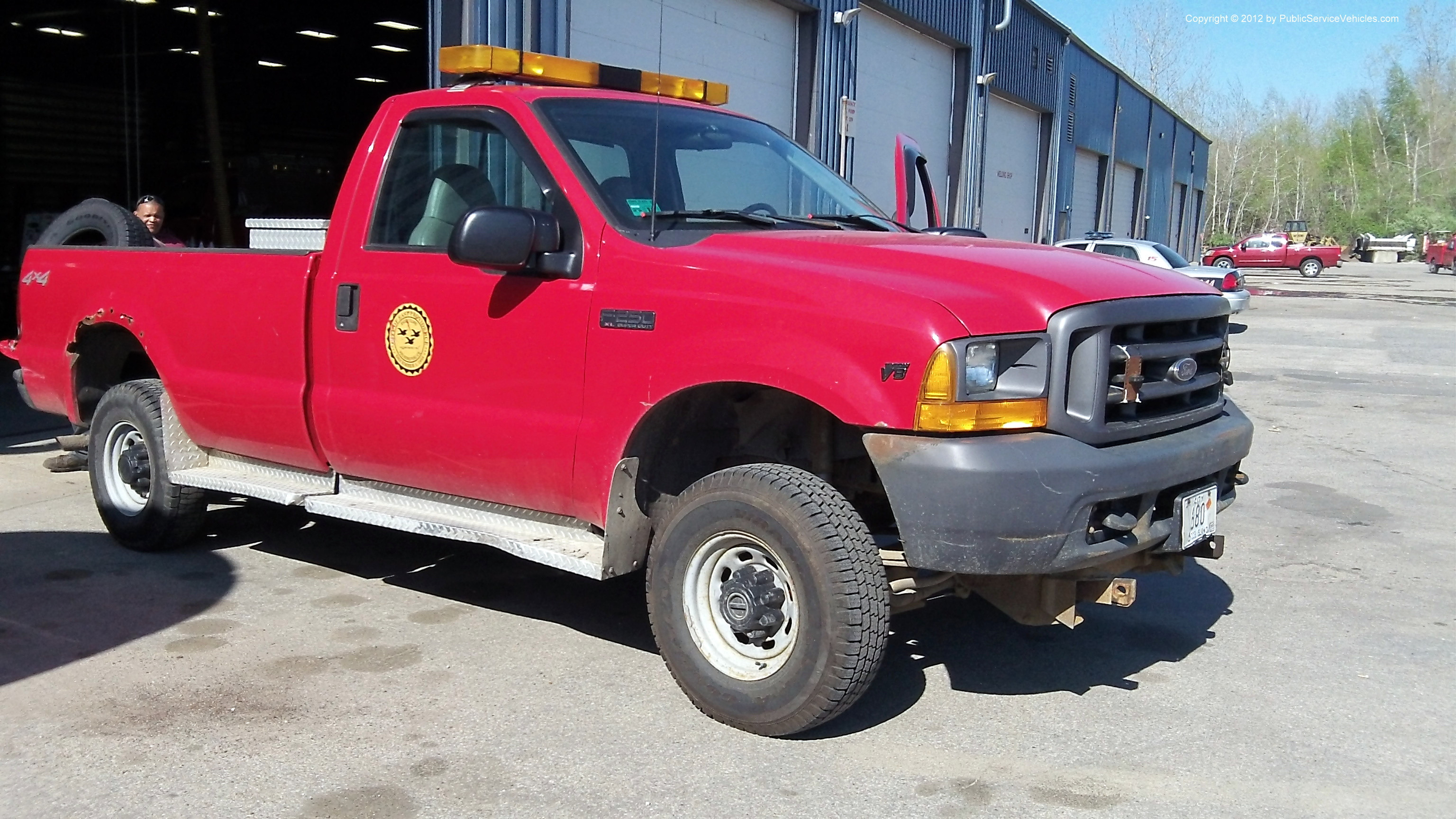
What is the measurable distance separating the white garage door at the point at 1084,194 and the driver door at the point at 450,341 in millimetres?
28658

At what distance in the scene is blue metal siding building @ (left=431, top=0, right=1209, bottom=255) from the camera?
1101 cm

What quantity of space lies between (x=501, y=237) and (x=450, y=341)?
0.65m

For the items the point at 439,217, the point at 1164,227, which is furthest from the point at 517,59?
the point at 1164,227

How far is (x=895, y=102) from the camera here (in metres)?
19.3

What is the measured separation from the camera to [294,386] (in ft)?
17.5

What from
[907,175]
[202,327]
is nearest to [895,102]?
[907,175]

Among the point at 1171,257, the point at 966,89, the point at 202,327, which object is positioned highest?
A: the point at 966,89

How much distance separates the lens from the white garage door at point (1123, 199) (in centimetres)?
3956

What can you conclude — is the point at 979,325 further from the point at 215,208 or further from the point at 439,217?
the point at 215,208

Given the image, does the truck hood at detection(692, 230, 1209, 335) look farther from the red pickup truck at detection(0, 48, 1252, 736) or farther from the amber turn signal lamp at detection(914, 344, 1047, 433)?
the amber turn signal lamp at detection(914, 344, 1047, 433)

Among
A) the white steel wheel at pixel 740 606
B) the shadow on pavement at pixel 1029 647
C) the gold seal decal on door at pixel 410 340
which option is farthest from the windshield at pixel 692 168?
the shadow on pavement at pixel 1029 647

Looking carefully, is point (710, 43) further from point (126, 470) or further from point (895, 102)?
point (126, 470)

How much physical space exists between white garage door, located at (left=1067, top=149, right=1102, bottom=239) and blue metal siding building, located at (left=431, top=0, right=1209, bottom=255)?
86mm

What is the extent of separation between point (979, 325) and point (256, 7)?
17.6 m
